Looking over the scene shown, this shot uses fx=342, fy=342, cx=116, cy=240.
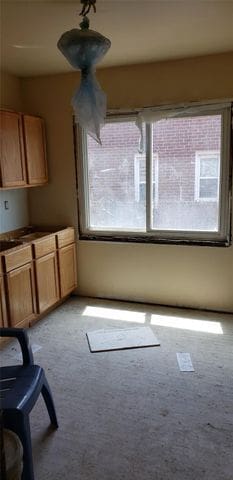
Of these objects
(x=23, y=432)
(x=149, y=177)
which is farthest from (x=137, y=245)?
(x=23, y=432)

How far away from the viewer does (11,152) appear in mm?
3195

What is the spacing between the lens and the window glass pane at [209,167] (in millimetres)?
3279

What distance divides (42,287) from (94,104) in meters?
1.93

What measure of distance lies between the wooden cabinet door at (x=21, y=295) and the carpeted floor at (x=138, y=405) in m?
0.21

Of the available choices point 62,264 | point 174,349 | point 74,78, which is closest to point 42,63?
point 74,78

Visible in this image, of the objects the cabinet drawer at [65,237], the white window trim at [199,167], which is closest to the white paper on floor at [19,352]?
the cabinet drawer at [65,237]

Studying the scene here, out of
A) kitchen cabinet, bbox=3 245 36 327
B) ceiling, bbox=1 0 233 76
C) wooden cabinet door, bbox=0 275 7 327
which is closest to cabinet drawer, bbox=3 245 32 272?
kitchen cabinet, bbox=3 245 36 327

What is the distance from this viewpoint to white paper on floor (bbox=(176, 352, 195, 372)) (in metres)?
2.56

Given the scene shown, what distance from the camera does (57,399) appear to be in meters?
2.26

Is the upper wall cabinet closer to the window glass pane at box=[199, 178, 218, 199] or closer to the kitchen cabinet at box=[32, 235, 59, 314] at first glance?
the kitchen cabinet at box=[32, 235, 59, 314]

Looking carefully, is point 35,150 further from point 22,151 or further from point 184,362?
point 184,362

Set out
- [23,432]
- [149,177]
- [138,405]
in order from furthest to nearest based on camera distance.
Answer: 1. [149,177]
2. [138,405]
3. [23,432]

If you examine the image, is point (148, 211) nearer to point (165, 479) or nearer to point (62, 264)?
point (62, 264)

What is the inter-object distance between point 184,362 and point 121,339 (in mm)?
612
